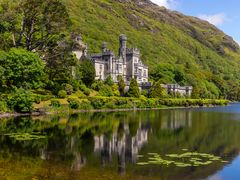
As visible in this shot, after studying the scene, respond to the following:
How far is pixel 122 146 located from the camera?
87.2 feet

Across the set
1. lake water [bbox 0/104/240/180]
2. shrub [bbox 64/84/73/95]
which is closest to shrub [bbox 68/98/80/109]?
shrub [bbox 64/84/73/95]

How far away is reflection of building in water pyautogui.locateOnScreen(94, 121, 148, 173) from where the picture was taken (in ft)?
71.6

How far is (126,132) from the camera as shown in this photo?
Result: 3497 cm

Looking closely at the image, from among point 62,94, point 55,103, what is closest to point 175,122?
point 55,103

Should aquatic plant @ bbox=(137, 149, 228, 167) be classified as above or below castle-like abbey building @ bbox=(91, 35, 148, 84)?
below

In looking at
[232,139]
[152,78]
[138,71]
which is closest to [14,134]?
[232,139]

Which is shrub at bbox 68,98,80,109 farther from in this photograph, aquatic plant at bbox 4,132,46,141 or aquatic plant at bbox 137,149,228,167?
aquatic plant at bbox 137,149,228,167

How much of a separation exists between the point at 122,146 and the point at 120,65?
8029 cm

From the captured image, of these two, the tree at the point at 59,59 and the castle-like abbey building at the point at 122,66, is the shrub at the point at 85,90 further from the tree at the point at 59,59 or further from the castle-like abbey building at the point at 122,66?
the castle-like abbey building at the point at 122,66

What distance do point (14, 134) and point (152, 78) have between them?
10902 centimetres

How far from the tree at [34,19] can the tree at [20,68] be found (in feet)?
19.2

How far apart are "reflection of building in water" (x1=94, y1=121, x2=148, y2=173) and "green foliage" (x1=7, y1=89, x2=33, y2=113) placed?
67.9 ft

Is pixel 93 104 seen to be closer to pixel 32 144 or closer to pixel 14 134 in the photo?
pixel 14 134

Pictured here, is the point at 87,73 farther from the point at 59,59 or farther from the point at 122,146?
the point at 122,146
